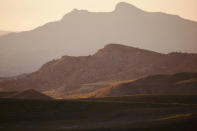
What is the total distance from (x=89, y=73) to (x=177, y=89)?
193ft

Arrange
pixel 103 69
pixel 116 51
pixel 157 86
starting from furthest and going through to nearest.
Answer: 1. pixel 116 51
2. pixel 103 69
3. pixel 157 86

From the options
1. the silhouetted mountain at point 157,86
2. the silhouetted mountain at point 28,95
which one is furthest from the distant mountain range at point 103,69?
the silhouetted mountain at point 28,95

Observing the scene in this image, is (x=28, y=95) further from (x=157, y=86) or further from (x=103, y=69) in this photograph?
(x=103, y=69)

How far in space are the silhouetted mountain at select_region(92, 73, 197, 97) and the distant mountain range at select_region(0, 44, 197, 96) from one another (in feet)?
117

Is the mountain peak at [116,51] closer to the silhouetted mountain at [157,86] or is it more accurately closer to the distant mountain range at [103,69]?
the distant mountain range at [103,69]

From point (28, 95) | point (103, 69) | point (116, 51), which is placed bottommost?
point (28, 95)

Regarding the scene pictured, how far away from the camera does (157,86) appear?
10050 centimetres

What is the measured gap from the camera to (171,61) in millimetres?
152125

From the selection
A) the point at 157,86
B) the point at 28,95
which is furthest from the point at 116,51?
the point at 28,95

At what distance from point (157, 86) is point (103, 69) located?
5511 cm

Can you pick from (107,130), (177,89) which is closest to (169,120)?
(107,130)

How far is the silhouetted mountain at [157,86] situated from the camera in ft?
312

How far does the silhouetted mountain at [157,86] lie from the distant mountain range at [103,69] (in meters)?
35.6

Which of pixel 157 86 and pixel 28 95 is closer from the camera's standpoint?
pixel 28 95
